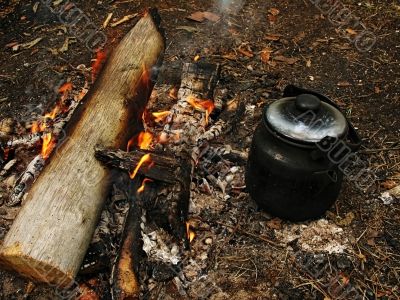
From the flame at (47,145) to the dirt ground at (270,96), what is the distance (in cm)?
24

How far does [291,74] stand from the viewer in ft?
18.0

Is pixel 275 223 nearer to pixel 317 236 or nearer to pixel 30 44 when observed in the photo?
pixel 317 236

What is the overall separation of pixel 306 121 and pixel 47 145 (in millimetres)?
2618


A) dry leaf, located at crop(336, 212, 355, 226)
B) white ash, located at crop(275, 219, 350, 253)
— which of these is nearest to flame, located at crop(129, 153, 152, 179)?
white ash, located at crop(275, 219, 350, 253)

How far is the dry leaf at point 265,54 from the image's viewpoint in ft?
18.7

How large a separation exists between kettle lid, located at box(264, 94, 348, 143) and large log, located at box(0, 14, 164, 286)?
1.54 meters

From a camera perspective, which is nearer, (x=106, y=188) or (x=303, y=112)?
(x=303, y=112)

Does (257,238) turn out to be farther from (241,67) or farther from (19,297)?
(241,67)

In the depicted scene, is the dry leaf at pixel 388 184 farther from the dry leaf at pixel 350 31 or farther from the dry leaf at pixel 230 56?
the dry leaf at pixel 350 31

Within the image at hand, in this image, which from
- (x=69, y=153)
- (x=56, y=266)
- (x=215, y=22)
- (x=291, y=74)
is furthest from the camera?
(x=215, y=22)

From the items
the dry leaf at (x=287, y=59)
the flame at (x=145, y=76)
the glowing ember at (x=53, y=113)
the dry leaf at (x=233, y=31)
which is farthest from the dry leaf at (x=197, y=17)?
the glowing ember at (x=53, y=113)

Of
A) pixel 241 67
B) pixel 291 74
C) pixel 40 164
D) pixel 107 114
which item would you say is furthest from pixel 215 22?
pixel 40 164

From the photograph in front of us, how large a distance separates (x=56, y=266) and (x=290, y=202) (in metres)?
1.88

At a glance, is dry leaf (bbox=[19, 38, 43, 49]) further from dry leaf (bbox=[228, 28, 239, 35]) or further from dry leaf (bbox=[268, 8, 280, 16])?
dry leaf (bbox=[268, 8, 280, 16])
